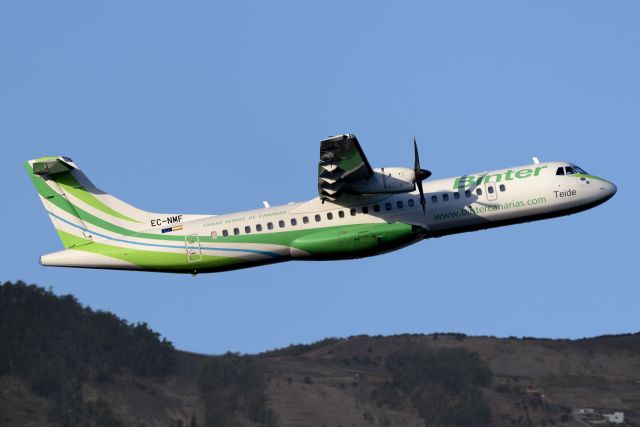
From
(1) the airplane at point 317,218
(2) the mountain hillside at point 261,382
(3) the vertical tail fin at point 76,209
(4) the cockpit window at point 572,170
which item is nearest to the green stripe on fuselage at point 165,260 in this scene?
(1) the airplane at point 317,218

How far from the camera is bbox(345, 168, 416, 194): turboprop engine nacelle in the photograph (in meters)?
47.0

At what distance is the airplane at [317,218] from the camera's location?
1895 inches

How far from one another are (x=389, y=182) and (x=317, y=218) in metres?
3.67

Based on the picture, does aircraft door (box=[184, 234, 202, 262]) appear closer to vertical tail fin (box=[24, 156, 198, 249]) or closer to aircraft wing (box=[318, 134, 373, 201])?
vertical tail fin (box=[24, 156, 198, 249])

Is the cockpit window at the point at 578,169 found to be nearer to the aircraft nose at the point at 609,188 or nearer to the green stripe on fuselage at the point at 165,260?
the aircraft nose at the point at 609,188

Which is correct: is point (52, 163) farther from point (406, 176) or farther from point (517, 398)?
point (517, 398)

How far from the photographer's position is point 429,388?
85500 mm

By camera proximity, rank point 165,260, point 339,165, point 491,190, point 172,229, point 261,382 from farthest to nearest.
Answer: point 261,382, point 172,229, point 491,190, point 165,260, point 339,165

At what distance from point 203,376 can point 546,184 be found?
121 ft

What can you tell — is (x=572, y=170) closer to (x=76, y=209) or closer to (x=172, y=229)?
(x=172, y=229)

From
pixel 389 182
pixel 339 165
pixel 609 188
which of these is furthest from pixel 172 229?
pixel 609 188

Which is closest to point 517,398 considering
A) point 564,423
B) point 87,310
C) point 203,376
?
point 564,423

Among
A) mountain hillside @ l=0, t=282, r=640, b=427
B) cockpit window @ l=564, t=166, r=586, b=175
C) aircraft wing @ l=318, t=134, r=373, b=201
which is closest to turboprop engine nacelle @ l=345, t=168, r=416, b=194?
aircraft wing @ l=318, t=134, r=373, b=201

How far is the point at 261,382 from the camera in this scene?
82.9 meters
